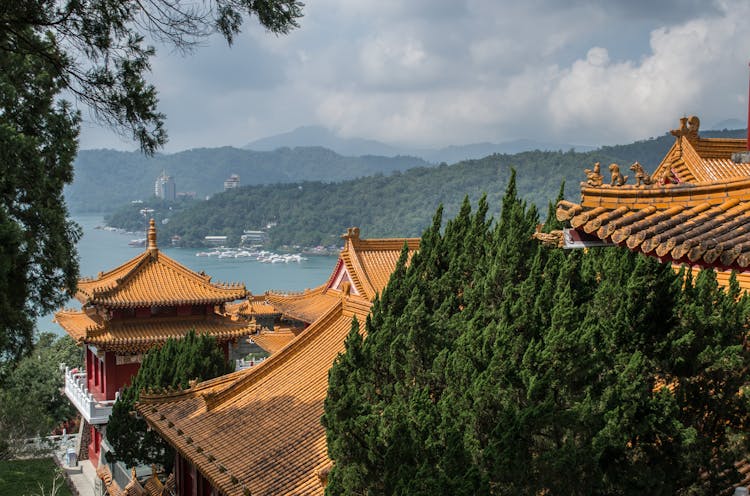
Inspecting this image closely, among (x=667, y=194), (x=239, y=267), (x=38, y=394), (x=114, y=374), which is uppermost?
(x=667, y=194)

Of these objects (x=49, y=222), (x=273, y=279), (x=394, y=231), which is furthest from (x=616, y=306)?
(x=394, y=231)

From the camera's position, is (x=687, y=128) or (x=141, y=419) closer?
(x=687, y=128)

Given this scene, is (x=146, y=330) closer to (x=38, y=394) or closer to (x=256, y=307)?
(x=38, y=394)

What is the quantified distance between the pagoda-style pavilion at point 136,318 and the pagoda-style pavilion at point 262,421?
8.83 meters

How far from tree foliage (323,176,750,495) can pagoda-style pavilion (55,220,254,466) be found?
14610 mm

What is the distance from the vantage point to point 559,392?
611 cm

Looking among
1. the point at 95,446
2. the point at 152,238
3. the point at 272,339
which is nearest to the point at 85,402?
the point at 95,446

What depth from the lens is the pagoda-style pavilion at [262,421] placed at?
874 centimetres

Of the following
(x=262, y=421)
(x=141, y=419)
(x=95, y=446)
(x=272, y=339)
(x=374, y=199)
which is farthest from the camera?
(x=374, y=199)

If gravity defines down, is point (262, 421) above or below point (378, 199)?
below

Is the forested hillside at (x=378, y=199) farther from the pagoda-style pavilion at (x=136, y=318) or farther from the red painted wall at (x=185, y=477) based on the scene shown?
the red painted wall at (x=185, y=477)

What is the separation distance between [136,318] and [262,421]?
12.1 metres

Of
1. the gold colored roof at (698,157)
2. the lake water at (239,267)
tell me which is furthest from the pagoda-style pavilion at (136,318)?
the lake water at (239,267)

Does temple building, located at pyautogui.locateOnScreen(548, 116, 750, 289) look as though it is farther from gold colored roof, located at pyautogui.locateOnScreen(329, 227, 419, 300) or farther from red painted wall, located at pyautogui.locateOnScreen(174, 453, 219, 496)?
gold colored roof, located at pyautogui.locateOnScreen(329, 227, 419, 300)
